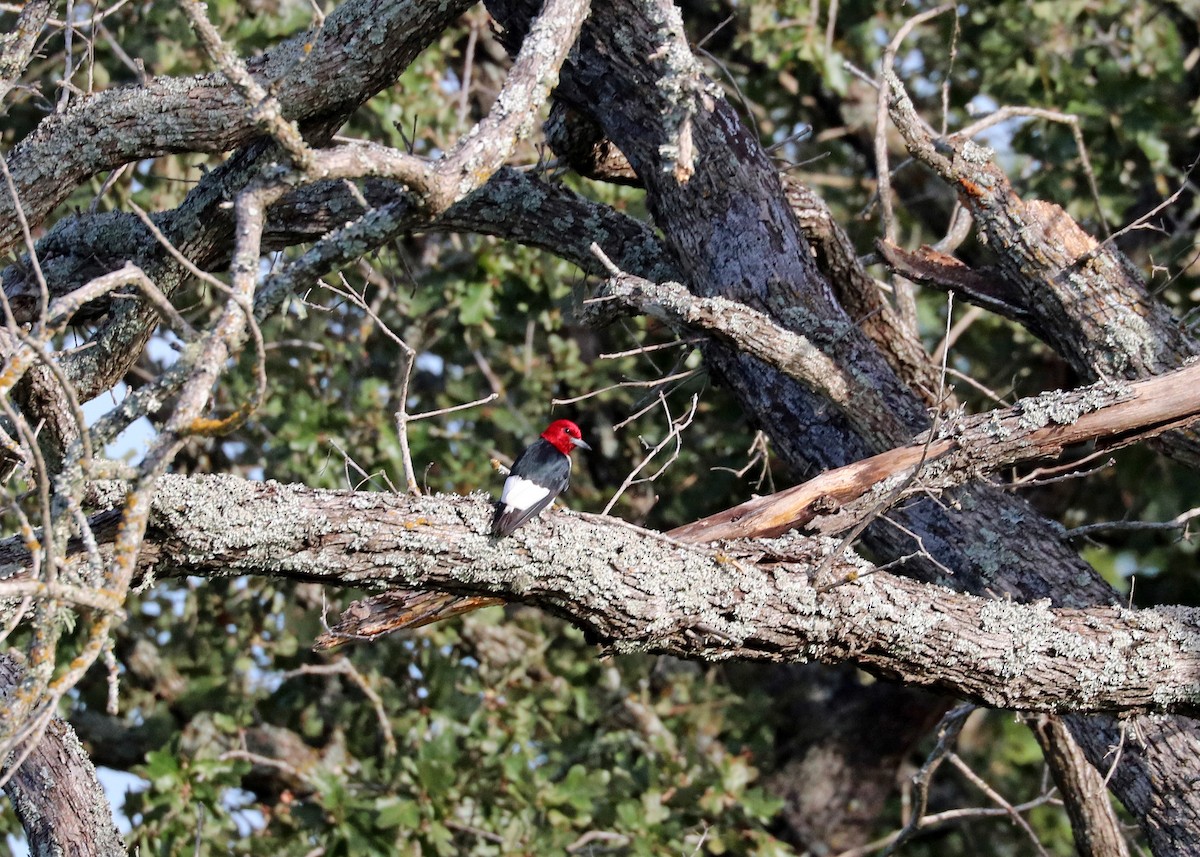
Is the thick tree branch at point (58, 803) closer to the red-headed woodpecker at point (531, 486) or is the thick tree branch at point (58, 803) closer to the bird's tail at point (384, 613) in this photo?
the bird's tail at point (384, 613)

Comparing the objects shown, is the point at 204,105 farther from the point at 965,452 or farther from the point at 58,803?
the point at 965,452

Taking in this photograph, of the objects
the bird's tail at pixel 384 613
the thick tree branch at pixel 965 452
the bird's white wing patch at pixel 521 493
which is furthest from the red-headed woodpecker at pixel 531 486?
the thick tree branch at pixel 965 452

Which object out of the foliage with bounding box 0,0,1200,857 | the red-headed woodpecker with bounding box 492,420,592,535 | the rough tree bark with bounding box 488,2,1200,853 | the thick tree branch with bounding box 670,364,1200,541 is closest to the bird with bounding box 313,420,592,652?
the red-headed woodpecker with bounding box 492,420,592,535

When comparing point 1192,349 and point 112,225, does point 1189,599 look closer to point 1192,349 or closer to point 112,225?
point 1192,349

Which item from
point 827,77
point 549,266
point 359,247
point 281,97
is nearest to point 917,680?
point 359,247

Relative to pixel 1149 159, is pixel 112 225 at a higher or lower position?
higher

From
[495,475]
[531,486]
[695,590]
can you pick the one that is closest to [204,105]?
[531,486]

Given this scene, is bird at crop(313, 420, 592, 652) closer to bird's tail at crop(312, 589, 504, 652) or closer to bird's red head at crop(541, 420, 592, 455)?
bird's tail at crop(312, 589, 504, 652)

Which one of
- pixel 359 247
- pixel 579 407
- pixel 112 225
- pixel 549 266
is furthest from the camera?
pixel 579 407

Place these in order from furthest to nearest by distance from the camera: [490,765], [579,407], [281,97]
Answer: [579,407] < [490,765] < [281,97]
